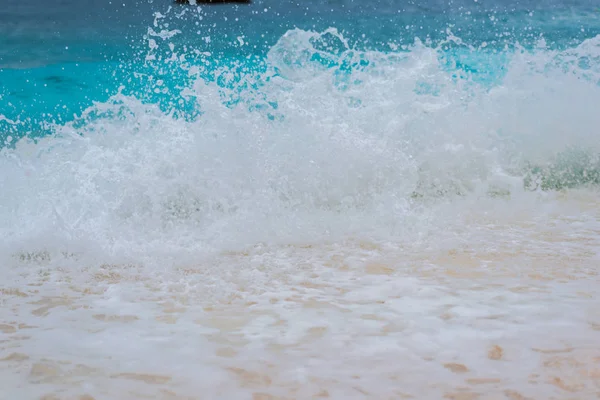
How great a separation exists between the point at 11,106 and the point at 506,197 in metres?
9.05

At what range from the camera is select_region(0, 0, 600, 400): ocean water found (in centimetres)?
142

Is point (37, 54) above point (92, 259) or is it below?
above

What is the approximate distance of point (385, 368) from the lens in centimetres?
140

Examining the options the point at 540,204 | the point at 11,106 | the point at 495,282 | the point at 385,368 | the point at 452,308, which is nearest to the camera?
the point at 385,368

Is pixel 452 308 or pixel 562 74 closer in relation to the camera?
pixel 452 308

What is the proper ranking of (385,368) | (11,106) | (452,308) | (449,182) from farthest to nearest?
(11,106), (449,182), (452,308), (385,368)

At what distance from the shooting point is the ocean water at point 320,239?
4.64ft

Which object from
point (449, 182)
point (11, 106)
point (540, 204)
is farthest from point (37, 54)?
point (540, 204)

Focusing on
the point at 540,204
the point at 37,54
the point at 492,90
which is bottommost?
the point at 540,204

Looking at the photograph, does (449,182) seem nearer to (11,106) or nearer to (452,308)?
(452,308)

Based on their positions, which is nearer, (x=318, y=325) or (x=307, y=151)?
(x=318, y=325)

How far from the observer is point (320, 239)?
9.00 feet

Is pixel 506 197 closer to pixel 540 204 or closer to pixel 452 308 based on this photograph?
pixel 540 204

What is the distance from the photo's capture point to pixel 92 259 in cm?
259
